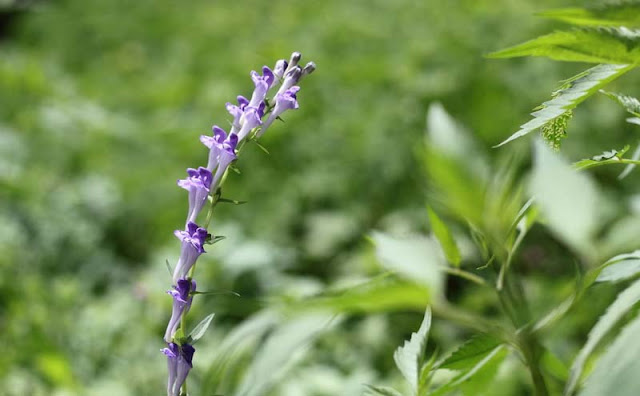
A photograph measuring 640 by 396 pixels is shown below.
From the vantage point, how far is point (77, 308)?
8.31 feet

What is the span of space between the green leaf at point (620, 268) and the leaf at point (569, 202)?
0.04 m

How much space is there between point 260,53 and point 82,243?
1651 millimetres

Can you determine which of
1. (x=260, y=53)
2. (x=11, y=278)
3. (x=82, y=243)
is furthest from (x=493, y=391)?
(x=260, y=53)

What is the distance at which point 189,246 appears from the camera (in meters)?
0.81

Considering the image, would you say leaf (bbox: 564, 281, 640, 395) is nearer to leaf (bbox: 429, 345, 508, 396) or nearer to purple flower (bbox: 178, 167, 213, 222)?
leaf (bbox: 429, 345, 508, 396)

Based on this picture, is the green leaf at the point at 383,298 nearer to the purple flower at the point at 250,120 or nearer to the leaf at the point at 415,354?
the leaf at the point at 415,354

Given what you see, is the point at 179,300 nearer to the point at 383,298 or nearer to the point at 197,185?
the point at 197,185

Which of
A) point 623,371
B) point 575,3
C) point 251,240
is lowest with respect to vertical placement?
point 623,371

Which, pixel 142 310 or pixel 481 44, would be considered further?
pixel 481 44

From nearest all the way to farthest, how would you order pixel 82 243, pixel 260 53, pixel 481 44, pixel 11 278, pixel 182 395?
pixel 182 395, pixel 11 278, pixel 82 243, pixel 481 44, pixel 260 53

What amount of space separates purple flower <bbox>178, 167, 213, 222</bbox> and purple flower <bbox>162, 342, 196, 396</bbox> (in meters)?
0.16

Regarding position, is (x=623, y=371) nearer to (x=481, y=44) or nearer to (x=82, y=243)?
(x=82, y=243)

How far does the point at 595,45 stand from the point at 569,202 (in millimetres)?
161

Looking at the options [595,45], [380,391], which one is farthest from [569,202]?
[380,391]
